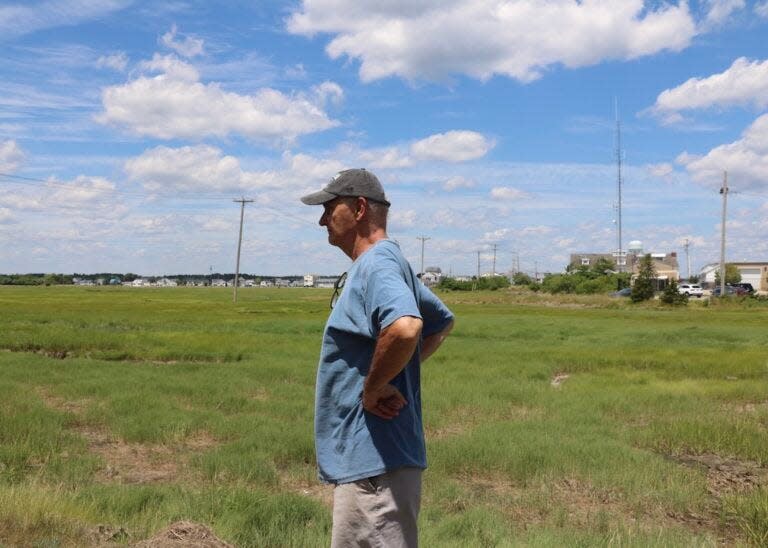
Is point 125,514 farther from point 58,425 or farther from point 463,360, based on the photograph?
point 463,360

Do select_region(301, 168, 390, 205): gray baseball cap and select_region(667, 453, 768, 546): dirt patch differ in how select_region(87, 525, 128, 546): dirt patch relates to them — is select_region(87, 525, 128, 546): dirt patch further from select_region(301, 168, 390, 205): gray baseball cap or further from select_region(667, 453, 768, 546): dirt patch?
select_region(667, 453, 768, 546): dirt patch

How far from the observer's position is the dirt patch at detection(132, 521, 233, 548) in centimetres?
389

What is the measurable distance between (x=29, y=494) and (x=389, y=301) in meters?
3.96

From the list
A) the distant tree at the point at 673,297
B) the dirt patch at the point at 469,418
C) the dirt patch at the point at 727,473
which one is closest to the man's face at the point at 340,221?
the dirt patch at the point at 727,473

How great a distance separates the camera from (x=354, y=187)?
2721 millimetres

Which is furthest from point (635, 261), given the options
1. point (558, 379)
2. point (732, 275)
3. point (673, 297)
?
point (558, 379)

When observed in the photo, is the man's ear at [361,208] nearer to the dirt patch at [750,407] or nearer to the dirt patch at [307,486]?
the dirt patch at [307,486]

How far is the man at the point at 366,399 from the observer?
2557 millimetres

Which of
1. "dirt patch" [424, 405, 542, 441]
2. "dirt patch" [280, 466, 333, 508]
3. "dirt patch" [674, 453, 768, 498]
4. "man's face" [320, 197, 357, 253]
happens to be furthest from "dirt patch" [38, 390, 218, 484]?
"dirt patch" [674, 453, 768, 498]

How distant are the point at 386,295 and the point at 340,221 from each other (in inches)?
19.0

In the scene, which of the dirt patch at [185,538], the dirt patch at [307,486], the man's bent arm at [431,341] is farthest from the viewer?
the dirt patch at [307,486]

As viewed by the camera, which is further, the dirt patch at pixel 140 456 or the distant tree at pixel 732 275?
the distant tree at pixel 732 275

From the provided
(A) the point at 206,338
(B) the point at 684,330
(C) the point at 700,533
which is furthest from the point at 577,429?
(B) the point at 684,330

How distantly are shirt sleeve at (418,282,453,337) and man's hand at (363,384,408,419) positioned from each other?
0.47 meters
